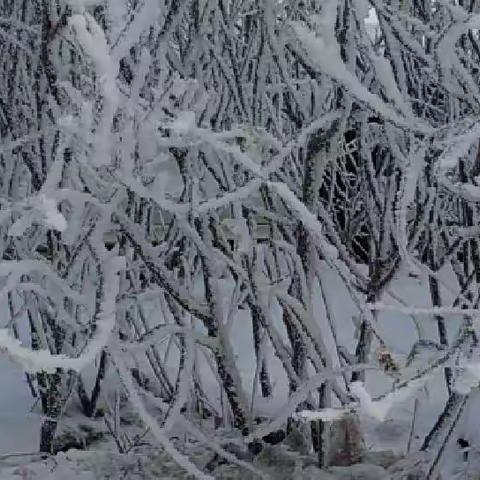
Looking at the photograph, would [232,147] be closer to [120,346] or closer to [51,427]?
[120,346]

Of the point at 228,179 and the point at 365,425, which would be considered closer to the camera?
the point at 228,179

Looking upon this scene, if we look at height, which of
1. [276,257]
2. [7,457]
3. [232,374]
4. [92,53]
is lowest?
[7,457]

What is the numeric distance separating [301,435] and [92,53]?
1.61 metres

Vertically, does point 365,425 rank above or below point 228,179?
below

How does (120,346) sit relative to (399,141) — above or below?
below

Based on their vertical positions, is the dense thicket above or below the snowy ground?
above

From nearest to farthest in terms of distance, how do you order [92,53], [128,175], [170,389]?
[92,53] → [128,175] → [170,389]

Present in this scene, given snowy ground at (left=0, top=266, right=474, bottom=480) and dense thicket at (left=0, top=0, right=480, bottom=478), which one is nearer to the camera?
dense thicket at (left=0, top=0, right=480, bottom=478)

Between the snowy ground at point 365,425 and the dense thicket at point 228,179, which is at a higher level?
the dense thicket at point 228,179

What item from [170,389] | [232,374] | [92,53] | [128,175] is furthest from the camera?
[170,389]

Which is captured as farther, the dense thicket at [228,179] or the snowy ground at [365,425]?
the snowy ground at [365,425]

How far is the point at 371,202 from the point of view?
9.51ft

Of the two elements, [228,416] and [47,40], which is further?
[228,416]

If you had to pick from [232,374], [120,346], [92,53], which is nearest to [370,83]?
[232,374]
